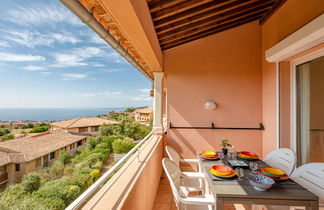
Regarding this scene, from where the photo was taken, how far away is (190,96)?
329 cm

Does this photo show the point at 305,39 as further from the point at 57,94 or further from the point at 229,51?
the point at 57,94

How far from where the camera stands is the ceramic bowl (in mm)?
1274

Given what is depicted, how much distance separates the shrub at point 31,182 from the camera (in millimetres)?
856

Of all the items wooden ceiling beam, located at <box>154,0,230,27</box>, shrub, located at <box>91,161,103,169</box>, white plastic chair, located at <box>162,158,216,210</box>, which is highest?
wooden ceiling beam, located at <box>154,0,230,27</box>

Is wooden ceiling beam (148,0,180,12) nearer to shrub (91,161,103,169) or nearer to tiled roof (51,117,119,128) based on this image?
tiled roof (51,117,119,128)

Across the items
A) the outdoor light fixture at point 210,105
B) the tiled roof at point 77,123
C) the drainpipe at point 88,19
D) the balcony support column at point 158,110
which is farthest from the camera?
the balcony support column at point 158,110

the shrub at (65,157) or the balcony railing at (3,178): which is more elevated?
the balcony railing at (3,178)

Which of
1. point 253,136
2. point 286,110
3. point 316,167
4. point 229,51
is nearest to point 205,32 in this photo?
point 229,51

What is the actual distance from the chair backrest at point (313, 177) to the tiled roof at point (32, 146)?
2.17 meters

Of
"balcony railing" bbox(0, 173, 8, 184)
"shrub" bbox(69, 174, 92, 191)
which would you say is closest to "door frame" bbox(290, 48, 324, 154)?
"shrub" bbox(69, 174, 92, 191)

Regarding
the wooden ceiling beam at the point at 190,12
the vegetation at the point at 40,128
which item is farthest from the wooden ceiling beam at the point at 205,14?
the vegetation at the point at 40,128

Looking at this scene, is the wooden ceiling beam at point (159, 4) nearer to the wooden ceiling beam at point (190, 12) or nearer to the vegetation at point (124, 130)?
the wooden ceiling beam at point (190, 12)

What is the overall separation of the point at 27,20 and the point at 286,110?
3.33 meters

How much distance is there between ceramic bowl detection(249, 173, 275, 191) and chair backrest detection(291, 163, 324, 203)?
0.52 metres
